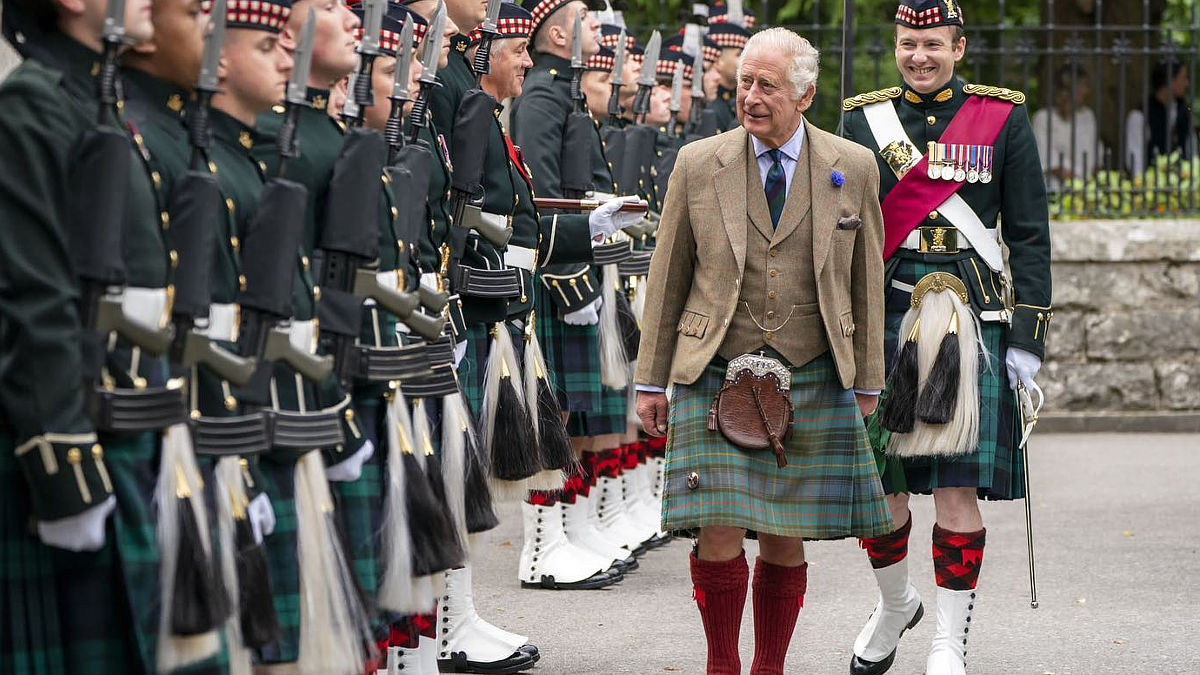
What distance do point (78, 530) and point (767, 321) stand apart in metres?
2.42

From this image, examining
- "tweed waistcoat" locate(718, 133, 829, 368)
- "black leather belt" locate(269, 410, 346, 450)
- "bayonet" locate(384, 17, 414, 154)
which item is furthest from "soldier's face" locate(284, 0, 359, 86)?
"tweed waistcoat" locate(718, 133, 829, 368)

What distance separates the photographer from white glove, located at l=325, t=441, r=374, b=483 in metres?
4.12

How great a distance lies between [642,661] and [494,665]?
511 mm

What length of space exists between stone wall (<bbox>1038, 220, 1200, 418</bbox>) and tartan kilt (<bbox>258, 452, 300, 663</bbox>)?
8846 mm

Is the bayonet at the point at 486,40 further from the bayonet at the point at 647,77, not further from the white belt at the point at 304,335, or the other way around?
the bayonet at the point at 647,77

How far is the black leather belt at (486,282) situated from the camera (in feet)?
18.4

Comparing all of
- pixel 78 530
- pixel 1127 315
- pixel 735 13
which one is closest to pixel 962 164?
pixel 78 530

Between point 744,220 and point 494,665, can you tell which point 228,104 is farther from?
point 494,665

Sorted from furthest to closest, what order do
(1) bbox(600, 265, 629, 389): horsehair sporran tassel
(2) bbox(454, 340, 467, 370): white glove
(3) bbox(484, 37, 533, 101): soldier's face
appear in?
(1) bbox(600, 265, 629, 389): horsehair sporran tassel, (3) bbox(484, 37, 533, 101): soldier's face, (2) bbox(454, 340, 467, 370): white glove

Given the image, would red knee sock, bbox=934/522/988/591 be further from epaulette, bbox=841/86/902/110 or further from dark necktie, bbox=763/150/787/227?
epaulette, bbox=841/86/902/110

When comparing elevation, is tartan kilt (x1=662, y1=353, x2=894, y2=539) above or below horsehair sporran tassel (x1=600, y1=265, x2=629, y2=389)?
below

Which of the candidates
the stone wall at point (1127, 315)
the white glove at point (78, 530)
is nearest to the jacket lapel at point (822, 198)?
the white glove at point (78, 530)

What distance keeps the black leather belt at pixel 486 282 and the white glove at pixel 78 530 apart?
2478 mm

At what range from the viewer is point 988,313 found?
5785 mm
